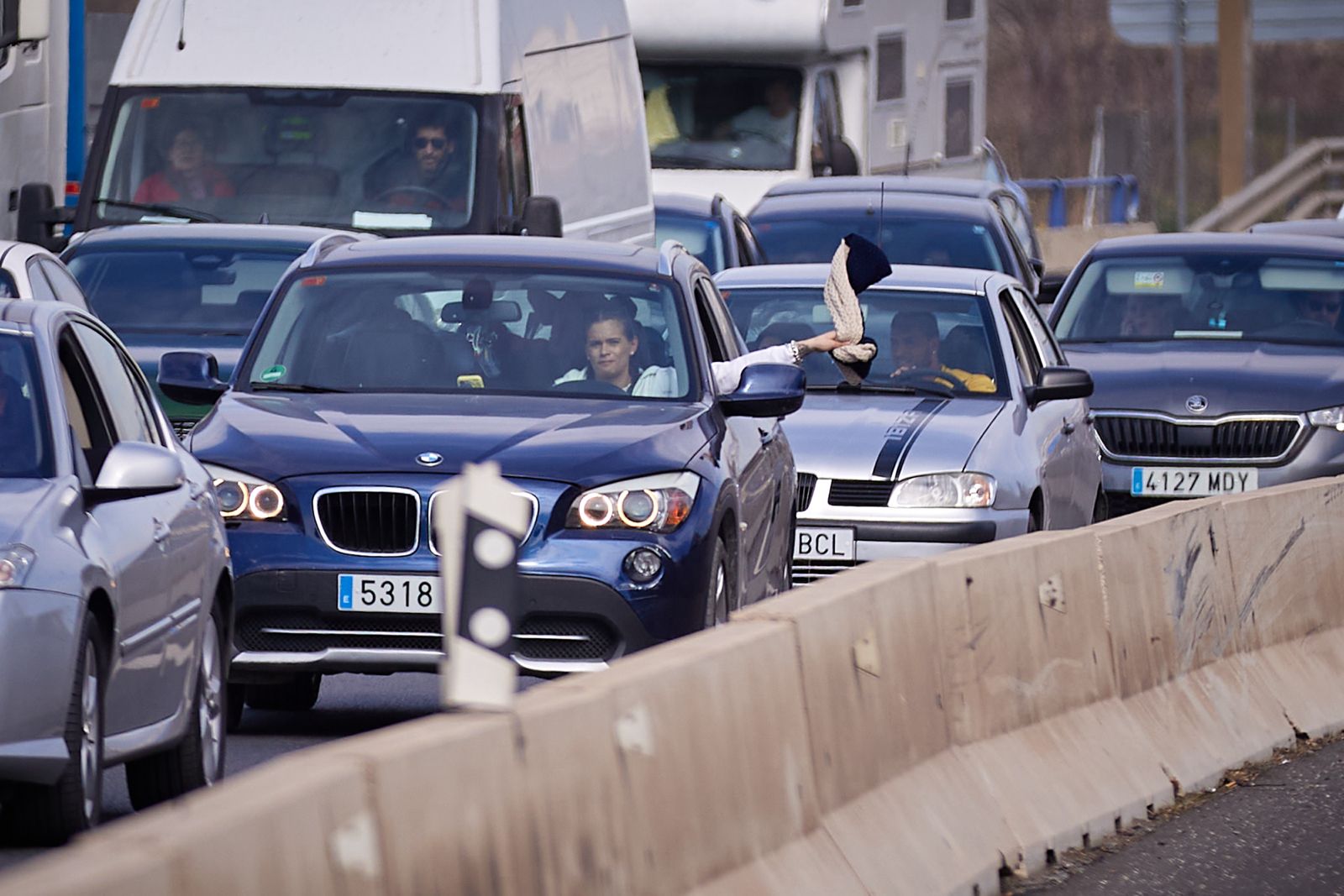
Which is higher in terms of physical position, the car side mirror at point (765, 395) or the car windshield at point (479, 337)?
the car windshield at point (479, 337)

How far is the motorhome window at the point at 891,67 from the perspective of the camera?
28.7m

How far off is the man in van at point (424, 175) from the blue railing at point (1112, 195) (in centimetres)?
3223

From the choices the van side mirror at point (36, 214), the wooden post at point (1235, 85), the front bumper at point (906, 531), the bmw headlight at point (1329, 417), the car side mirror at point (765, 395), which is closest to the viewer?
the car side mirror at point (765, 395)

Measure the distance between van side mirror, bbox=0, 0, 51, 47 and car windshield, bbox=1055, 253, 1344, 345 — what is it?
6.14 m

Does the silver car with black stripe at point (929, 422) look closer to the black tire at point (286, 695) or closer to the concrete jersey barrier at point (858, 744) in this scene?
the concrete jersey barrier at point (858, 744)

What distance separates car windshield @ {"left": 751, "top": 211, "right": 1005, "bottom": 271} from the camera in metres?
21.5

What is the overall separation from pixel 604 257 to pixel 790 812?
17.6 feet

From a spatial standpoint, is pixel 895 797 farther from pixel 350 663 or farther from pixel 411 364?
pixel 411 364

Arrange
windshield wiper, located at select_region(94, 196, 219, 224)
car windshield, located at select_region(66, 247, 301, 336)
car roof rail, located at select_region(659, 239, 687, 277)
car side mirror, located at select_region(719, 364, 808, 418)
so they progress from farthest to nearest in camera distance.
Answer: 1. windshield wiper, located at select_region(94, 196, 219, 224)
2. car windshield, located at select_region(66, 247, 301, 336)
3. car roof rail, located at select_region(659, 239, 687, 277)
4. car side mirror, located at select_region(719, 364, 808, 418)

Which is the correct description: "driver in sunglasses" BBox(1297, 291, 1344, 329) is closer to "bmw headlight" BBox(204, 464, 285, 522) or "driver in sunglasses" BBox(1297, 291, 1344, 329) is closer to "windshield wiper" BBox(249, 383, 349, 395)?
"windshield wiper" BBox(249, 383, 349, 395)

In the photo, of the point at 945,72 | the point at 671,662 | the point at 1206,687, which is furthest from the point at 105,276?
the point at 945,72

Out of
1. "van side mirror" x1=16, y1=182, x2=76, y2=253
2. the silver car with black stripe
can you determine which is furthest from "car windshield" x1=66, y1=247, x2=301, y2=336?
the silver car with black stripe

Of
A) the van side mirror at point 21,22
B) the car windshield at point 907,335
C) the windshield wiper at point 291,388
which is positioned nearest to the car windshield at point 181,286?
the van side mirror at point 21,22

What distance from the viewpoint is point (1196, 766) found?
368 inches
